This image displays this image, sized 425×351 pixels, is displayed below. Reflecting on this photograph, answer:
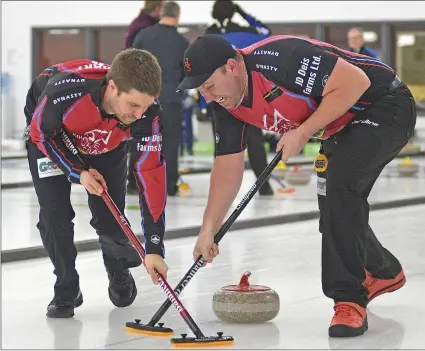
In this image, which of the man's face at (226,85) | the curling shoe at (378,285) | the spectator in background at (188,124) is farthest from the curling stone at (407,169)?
the man's face at (226,85)

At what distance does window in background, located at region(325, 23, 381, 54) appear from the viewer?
2000 centimetres

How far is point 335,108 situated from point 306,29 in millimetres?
16740

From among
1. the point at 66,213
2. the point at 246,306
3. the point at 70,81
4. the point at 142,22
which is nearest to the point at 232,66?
the point at 70,81

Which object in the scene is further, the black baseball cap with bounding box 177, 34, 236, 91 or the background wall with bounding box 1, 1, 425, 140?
the background wall with bounding box 1, 1, 425, 140

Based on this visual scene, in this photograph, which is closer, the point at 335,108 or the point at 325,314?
the point at 335,108

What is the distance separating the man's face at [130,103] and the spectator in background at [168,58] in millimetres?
5158

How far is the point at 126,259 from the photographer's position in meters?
4.72

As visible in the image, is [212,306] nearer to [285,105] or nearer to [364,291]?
[364,291]

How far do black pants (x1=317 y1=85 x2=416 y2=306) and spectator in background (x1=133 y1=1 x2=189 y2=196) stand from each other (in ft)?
16.9

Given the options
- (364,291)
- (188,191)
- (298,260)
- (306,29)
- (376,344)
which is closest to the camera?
(376,344)

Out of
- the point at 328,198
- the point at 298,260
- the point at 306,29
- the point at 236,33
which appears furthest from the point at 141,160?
the point at 306,29

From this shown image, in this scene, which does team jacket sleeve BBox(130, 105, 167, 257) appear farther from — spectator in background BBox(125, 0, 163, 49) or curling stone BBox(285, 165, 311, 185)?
curling stone BBox(285, 165, 311, 185)

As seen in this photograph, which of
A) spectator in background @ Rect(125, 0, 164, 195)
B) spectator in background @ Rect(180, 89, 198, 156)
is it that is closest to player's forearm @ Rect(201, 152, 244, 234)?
spectator in background @ Rect(125, 0, 164, 195)

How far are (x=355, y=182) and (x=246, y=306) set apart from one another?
0.67 m
